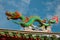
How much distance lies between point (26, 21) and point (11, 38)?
320 inches

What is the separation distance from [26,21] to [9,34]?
7.87 metres

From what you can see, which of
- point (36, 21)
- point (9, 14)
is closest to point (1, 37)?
point (9, 14)

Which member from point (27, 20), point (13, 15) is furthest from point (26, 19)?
point (13, 15)

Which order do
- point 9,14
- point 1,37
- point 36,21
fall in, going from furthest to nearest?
point 36,21 → point 9,14 → point 1,37

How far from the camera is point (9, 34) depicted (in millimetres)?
19297

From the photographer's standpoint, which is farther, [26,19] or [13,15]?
[26,19]

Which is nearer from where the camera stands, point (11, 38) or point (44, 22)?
point (11, 38)

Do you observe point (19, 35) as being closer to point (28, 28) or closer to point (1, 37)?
point (1, 37)

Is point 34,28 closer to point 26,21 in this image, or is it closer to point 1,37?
point 26,21

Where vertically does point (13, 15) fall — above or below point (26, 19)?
above

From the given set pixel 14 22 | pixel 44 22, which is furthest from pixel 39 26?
pixel 14 22

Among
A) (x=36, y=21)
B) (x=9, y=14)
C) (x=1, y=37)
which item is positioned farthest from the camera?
(x=36, y=21)

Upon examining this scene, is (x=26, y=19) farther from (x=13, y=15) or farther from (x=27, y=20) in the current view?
(x=13, y=15)

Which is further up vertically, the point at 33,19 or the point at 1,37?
the point at 33,19
